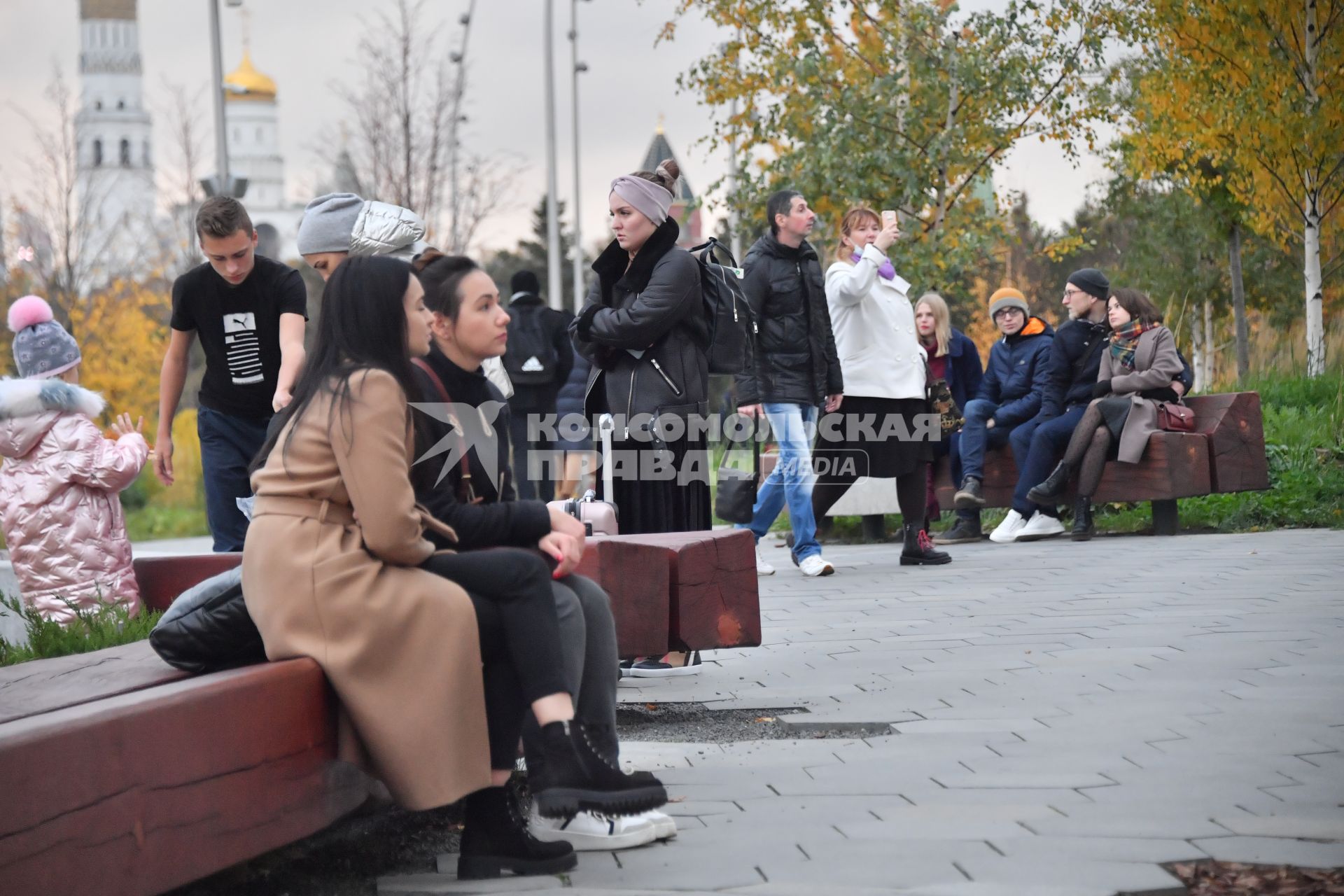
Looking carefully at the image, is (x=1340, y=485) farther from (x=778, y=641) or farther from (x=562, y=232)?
(x=562, y=232)

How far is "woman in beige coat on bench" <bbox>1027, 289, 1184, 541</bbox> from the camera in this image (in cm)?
1050

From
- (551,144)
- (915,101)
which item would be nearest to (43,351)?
(915,101)

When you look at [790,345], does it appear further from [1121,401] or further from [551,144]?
[551,144]

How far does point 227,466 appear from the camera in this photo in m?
6.63

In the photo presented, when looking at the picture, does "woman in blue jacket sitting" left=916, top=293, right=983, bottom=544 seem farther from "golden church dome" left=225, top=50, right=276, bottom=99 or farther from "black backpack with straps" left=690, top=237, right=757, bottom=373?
"golden church dome" left=225, top=50, right=276, bottom=99

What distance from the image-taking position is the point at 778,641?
7.09 metres

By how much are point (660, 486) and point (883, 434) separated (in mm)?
3392

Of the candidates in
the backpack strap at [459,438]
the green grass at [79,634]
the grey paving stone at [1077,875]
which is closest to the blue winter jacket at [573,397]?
the green grass at [79,634]

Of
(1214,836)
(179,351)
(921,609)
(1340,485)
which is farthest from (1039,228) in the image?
(1214,836)

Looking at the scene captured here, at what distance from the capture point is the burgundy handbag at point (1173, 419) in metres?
10.6

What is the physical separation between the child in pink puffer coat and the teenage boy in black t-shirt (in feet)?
1.15

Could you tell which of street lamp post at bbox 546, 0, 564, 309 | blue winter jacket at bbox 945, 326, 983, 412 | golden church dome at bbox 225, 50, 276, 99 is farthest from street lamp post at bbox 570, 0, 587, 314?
golden church dome at bbox 225, 50, 276, 99

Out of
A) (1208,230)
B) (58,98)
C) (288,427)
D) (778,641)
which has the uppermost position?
(58,98)

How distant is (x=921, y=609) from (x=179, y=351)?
384 cm
